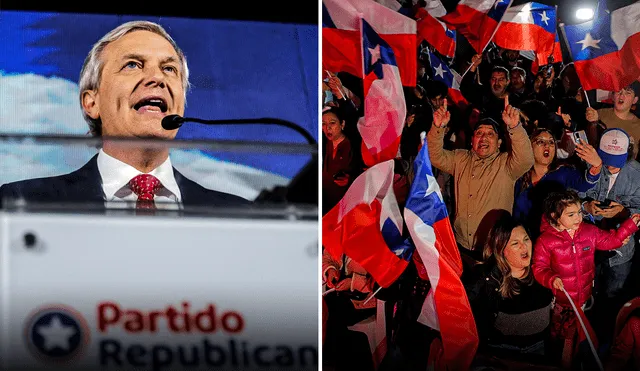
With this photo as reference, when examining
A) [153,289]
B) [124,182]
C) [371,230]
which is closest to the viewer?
[153,289]

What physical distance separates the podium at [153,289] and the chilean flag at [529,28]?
1.84 meters

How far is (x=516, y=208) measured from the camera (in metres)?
3.54

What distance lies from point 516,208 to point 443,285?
0.51 m

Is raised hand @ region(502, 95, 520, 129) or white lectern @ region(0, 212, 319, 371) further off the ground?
raised hand @ region(502, 95, 520, 129)

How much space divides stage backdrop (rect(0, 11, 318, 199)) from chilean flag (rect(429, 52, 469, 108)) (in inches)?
49.2

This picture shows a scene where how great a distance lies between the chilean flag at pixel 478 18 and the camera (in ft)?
11.5

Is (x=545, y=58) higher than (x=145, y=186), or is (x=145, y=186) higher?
(x=545, y=58)

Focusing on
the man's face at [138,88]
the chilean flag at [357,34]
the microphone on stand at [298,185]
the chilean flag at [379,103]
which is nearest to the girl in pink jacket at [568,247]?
the chilean flag at [379,103]

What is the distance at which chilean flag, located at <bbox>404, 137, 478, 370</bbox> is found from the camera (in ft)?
A: 11.1

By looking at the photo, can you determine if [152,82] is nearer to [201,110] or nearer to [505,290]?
[201,110]

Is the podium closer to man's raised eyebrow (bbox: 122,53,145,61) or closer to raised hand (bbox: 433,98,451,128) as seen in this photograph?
man's raised eyebrow (bbox: 122,53,145,61)

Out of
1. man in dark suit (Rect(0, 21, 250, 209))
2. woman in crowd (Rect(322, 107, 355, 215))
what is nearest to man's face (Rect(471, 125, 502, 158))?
woman in crowd (Rect(322, 107, 355, 215))

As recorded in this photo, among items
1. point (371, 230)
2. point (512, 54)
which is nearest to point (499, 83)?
point (512, 54)

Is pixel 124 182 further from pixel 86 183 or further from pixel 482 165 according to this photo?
pixel 482 165
